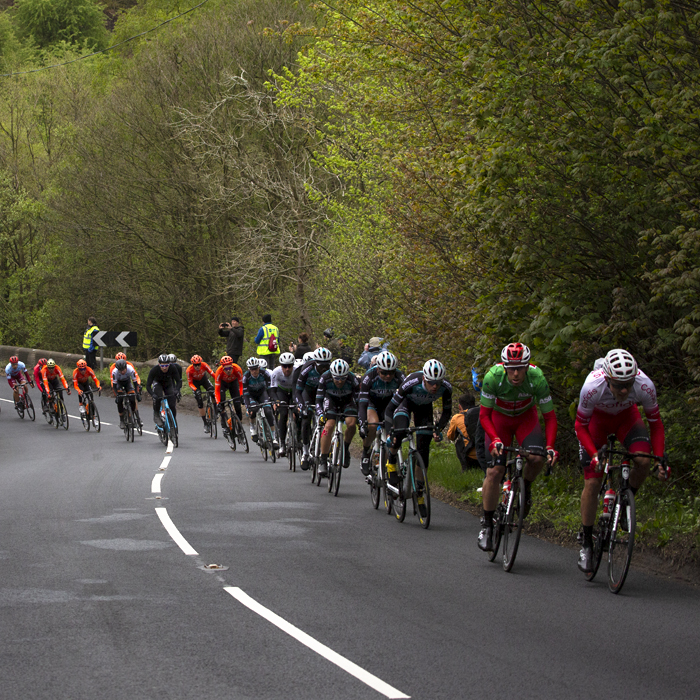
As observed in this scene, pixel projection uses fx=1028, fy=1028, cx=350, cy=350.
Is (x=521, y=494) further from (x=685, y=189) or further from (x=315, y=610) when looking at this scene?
(x=685, y=189)

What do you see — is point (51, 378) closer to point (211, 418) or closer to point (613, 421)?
point (211, 418)

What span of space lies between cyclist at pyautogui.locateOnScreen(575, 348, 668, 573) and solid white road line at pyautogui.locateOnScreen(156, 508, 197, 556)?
12.3 ft

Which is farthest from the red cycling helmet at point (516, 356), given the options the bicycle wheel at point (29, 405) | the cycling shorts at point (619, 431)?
the bicycle wheel at point (29, 405)

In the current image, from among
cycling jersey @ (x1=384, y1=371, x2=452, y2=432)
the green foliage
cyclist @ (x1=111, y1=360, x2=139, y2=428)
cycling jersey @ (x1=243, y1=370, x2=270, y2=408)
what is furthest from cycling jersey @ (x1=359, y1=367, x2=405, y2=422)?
the green foliage

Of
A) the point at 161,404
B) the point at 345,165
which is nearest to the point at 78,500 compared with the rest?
the point at 161,404

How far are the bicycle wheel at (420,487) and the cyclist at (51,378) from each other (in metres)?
17.9

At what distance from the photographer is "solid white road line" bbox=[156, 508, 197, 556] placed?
Result: 33.0ft

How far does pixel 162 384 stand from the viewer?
22250 millimetres

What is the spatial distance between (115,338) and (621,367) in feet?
95.3

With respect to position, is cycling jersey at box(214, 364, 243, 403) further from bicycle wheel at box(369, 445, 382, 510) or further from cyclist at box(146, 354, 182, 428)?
bicycle wheel at box(369, 445, 382, 510)

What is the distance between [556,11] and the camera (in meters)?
11.6

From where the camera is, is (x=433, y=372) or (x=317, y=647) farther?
(x=433, y=372)

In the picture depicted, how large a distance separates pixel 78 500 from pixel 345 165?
52.0 feet

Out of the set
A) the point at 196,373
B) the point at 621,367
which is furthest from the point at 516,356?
the point at 196,373
